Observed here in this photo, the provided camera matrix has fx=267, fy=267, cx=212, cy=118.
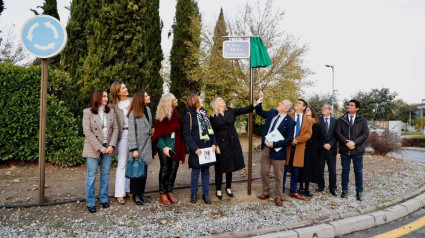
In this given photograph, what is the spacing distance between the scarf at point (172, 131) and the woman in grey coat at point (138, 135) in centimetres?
16

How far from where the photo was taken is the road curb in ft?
12.1

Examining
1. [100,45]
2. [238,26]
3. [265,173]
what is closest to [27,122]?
[100,45]

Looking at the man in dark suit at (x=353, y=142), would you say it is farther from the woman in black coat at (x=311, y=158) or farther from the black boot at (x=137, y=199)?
the black boot at (x=137, y=199)

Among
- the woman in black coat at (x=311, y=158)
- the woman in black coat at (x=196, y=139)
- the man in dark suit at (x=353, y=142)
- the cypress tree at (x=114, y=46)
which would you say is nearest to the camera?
the woman in black coat at (x=196, y=139)

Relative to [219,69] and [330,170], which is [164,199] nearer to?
[330,170]

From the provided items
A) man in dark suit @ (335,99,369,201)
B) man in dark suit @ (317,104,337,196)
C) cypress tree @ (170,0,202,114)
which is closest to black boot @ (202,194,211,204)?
man in dark suit @ (317,104,337,196)

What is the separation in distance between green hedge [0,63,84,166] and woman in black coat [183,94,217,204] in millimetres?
3933

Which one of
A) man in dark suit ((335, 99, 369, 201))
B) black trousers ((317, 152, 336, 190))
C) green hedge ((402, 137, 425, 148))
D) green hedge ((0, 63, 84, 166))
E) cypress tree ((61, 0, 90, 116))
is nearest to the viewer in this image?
man in dark suit ((335, 99, 369, 201))

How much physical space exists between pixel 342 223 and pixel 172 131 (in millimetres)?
3064

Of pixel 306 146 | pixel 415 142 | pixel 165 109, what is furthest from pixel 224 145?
pixel 415 142

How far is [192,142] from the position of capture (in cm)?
466

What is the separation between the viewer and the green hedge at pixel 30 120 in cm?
645

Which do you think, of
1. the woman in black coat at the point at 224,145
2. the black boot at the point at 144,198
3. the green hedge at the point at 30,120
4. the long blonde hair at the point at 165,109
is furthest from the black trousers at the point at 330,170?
the green hedge at the point at 30,120

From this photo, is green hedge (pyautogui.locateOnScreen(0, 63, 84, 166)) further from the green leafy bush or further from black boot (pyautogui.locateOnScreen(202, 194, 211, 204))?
the green leafy bush
